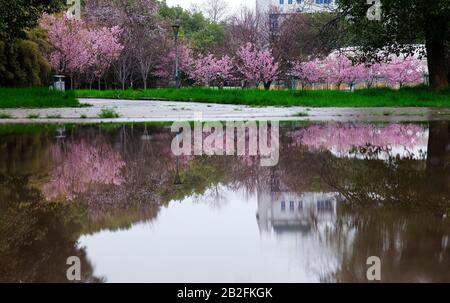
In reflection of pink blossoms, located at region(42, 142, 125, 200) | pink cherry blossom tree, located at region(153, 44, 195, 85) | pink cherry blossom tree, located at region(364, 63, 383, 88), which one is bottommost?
reflection of pink blossoms, located at region(42, 142, 125, 200)

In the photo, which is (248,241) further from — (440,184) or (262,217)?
(440,184)

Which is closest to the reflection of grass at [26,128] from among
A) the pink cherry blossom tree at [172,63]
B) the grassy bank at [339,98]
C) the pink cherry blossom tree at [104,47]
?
the grassy bank at [339,98]

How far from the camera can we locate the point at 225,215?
377 centimetres

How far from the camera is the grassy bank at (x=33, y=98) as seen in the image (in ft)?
54.9

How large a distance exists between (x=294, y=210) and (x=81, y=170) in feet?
8.35

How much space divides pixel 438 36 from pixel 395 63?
27005mm

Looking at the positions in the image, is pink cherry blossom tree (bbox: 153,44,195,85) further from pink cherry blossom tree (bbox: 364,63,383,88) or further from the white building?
pink cherry blossom tree (bbox: 364,63,383,88)

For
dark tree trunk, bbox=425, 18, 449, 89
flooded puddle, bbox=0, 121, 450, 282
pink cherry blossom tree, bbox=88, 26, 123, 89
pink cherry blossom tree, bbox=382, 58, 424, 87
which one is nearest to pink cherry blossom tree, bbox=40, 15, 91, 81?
pink cherry blossom tree, bbox=88, 26, 123, 89

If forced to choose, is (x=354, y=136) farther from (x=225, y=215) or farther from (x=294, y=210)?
(x=225, y=215)

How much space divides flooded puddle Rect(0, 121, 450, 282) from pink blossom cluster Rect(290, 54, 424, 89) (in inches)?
1524

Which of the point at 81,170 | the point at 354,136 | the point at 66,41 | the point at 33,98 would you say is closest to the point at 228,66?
the point at 66,41

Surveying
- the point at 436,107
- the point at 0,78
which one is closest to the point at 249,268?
the point at 436,107

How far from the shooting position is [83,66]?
1898 inches

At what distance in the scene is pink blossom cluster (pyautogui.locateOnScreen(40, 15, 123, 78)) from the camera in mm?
44375
